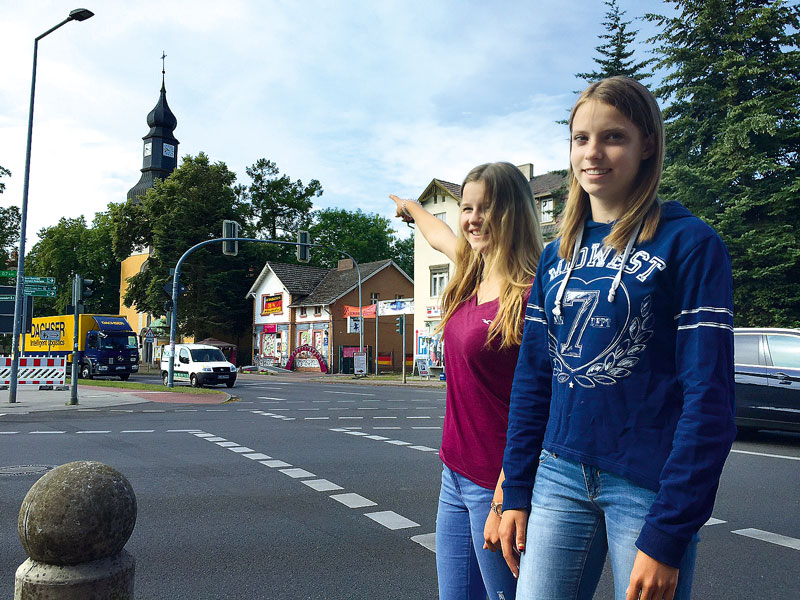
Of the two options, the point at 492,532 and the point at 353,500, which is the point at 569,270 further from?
the point at 353,500

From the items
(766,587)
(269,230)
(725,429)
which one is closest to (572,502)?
(725,429)

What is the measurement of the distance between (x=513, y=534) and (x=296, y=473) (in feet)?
21.0

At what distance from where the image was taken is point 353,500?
21.6ft

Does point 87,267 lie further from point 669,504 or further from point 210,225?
point 669,504

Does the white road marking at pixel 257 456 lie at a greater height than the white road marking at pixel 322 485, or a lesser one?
greater

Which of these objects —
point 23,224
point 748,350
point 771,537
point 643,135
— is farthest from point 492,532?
point 23,224

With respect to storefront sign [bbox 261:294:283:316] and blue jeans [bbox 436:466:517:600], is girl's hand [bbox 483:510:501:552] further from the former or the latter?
storefront sign [bbox 261:294:283:316]

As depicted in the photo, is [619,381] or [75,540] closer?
[619,381]

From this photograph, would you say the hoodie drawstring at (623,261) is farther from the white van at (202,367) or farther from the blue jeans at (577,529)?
the white van at (202,367)

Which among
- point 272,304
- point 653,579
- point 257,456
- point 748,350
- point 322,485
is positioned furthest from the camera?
point 272,304

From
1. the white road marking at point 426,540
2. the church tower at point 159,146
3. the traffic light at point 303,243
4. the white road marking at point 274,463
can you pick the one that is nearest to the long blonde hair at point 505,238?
the white road marking at point 426,540

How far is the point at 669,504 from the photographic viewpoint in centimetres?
157

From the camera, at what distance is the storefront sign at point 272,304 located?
54.6m

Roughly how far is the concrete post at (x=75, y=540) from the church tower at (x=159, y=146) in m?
80.1
